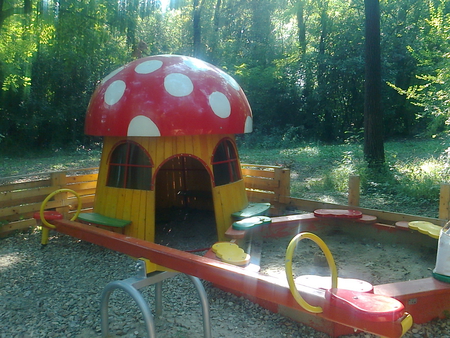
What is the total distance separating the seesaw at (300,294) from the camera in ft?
7.27

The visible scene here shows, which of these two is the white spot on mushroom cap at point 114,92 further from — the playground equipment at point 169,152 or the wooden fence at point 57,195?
the wooden fence at point 57,195

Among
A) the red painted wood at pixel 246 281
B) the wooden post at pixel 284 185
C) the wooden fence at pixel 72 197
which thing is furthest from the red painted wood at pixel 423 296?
the wooden post at pixel 284 185

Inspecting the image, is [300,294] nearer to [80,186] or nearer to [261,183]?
[261,183]

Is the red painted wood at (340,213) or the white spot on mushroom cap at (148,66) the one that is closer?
the white spot on mushroom cap at (148,66)

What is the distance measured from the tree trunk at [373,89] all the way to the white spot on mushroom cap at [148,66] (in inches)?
233

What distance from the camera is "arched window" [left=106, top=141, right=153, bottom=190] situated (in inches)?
228

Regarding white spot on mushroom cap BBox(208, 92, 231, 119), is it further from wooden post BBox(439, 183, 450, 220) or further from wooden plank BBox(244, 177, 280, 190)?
wooden post BBox(439, 183, 450, 220)

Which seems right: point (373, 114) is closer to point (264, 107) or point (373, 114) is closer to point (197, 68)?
point (197, 68)

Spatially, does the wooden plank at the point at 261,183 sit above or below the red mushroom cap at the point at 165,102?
below

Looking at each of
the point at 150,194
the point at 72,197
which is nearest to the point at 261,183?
the point at 150,194

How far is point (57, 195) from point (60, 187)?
16 centimetres

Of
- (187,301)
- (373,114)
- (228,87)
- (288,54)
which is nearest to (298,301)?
(187,301)

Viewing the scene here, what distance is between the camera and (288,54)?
26.8 meters

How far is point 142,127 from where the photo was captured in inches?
209
